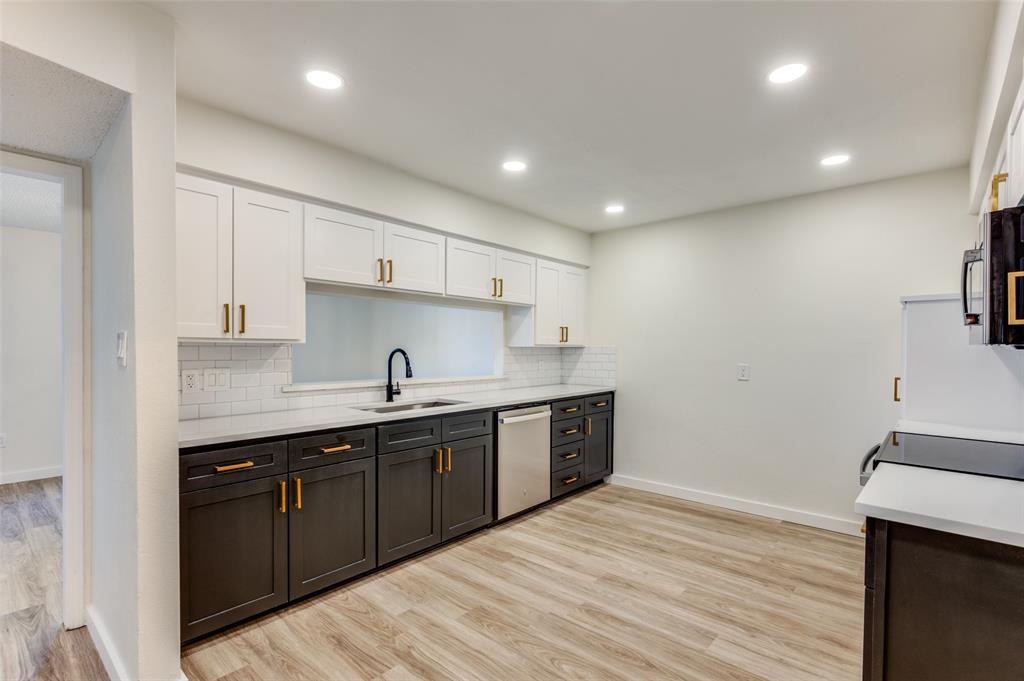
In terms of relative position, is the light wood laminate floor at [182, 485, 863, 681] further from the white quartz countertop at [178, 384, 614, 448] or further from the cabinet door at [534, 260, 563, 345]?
the cabinet door at [534, 260, 563, 345]

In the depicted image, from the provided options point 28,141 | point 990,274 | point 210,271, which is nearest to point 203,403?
point 210,271

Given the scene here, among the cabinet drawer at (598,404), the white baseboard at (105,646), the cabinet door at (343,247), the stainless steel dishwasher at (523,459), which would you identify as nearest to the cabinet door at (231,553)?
the white baseboard at (105,646)

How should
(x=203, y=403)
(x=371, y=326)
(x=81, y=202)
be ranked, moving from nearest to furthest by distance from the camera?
(x=81, y=202) < (x=203, y=403) < (x=371, y=326)

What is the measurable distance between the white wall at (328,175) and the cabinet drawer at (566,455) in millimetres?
1733

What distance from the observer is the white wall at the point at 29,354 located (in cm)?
475

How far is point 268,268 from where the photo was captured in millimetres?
2678

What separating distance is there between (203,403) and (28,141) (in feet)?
4.41

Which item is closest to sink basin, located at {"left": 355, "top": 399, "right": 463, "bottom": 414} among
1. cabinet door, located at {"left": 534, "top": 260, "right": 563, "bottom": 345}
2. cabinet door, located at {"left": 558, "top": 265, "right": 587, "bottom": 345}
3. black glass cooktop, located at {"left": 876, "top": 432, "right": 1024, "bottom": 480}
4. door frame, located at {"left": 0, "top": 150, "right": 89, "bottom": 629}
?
cabinet door, located at {"left": 534, "top": 260, "right": 563, "bottom": 345}

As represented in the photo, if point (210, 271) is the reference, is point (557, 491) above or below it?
below

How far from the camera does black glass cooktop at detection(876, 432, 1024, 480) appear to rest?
1666 mm

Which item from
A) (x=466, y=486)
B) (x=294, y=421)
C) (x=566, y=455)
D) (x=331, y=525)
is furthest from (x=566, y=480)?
(x=294, y=421)

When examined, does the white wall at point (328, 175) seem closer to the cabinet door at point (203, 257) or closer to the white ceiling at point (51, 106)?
the cabinet door at point (203, 257)

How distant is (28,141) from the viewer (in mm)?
2037

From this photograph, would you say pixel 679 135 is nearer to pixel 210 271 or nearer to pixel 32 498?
pixel 210 271
